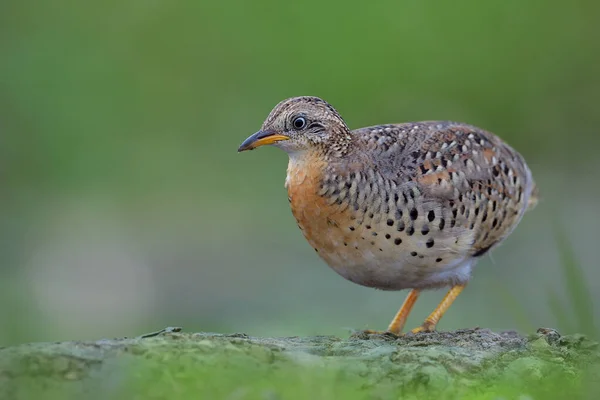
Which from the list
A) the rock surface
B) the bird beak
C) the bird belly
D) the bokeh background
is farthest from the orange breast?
the bokeh background

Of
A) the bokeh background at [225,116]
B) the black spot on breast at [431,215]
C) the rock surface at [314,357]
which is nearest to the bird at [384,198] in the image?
the black spot on breast at [431,215]

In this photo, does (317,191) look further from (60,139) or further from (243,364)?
(60,139)

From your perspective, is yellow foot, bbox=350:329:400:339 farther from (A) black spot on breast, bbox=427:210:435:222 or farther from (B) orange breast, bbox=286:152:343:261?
(A) black spot on breast, bbox=427:210:435:222

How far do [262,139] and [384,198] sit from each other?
781mm

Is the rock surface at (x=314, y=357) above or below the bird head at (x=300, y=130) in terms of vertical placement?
below

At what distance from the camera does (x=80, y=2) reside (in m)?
16.4

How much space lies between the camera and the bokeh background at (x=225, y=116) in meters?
12.0

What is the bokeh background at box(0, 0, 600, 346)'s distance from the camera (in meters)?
12.0

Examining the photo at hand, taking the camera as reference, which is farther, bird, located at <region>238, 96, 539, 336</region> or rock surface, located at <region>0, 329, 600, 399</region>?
bird, located at <region>238, 96, 539, 336</region>

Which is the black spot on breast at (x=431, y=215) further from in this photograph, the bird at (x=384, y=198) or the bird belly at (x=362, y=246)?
the bird belly at (x=362, y=246)

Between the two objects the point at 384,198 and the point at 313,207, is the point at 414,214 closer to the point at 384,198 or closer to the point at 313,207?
the point at 384,198

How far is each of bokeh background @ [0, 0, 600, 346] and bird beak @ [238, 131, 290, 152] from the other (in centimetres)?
482

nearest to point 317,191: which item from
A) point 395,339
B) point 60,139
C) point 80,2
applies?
point 395,339

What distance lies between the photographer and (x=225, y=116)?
15.3 meters
